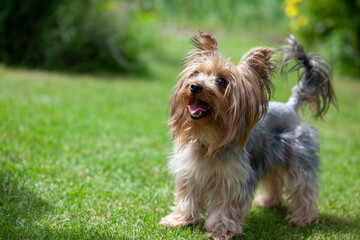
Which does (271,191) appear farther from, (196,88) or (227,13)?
(227,13)

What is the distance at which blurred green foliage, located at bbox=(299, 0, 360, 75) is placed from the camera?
14.8 metres

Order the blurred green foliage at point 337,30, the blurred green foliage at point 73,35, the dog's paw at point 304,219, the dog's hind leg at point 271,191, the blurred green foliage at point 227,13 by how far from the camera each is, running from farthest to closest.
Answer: the blurred green foliage at point 227,13
the blurred green foliage at point 337,30
the blurred green foliage at point 73,35
the dog's hind leg at point 271,191
the dog's paw at point 304,219

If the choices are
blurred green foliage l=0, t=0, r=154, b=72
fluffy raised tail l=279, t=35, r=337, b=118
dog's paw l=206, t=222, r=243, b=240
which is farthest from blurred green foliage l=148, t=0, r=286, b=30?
dog's paw l=206, t=222, r=243, b=240

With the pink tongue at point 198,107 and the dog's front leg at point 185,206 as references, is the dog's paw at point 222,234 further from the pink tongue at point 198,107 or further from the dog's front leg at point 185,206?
the pink tongue at point 198,107

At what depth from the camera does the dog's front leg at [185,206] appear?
163 inches

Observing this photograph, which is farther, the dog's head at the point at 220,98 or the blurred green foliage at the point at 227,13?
the blurred green foliage at the point at 227,13

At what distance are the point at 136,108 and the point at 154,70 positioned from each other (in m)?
5.44

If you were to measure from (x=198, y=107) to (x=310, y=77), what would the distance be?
212 cm

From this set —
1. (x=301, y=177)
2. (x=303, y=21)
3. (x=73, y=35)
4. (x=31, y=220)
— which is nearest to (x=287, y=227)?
(x=301, y=177)

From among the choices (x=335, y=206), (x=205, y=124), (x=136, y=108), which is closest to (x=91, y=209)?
(x=205, y=124)

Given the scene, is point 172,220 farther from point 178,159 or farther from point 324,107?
point 324,107

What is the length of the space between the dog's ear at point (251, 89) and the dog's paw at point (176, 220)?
992 millimetres

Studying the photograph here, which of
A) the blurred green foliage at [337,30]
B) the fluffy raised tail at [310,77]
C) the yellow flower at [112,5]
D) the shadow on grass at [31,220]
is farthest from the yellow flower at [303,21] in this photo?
the shadow on grass at [31,220]

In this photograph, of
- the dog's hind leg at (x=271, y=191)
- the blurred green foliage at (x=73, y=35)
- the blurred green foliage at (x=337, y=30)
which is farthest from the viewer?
the blurred green foliage at (x=337, y=30)
